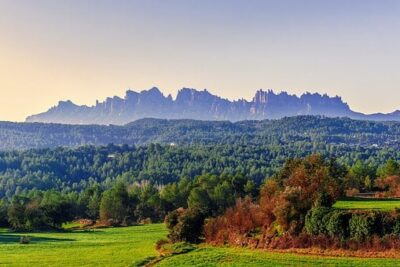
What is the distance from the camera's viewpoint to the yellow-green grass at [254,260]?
31.7 m

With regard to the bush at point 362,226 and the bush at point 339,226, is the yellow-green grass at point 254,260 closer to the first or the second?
the bush at point 362,226

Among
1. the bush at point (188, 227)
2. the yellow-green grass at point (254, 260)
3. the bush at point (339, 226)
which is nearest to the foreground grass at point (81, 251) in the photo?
the bush at point (188, 227)

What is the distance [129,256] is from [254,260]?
32.7 ft

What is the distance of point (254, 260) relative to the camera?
33.7m

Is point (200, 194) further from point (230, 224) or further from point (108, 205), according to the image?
point (230, 224)

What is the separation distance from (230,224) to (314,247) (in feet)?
28.5

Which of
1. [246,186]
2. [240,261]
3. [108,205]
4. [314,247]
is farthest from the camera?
[246,186]

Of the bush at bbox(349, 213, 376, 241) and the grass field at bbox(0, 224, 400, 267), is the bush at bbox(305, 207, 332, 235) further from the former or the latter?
the grass field at bbox(0, 224, 400, 267)

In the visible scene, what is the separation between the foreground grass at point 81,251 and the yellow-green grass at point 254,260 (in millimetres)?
3356

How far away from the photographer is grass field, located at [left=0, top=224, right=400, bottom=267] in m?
32.7

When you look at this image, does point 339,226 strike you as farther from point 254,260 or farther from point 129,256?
point 129,256

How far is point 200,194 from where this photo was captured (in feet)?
290

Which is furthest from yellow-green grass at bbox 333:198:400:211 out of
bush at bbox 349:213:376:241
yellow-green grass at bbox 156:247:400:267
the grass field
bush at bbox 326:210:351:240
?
the grass field

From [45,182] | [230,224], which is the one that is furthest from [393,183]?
[45,182]
